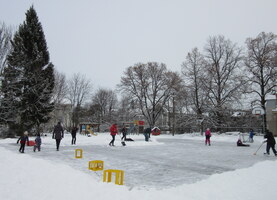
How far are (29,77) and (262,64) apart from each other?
3524 cm

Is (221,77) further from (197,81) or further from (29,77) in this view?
(29,77)

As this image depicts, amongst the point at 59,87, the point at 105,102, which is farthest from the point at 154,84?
the point at 105,102

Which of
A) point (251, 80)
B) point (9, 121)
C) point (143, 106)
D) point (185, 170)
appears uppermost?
point (251, 80)

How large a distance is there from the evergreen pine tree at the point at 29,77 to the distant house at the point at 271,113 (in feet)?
110

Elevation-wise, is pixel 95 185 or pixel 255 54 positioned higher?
pixel 255 54

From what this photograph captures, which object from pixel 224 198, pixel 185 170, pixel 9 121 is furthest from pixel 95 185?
pixel 9 121

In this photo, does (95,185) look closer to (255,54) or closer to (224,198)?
(224,198)

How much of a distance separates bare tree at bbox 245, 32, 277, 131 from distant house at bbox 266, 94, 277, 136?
0.81m

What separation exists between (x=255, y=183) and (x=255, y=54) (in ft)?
119

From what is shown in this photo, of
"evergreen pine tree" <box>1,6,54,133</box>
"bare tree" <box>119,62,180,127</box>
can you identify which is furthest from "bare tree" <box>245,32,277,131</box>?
"evergreen pine tree" <box>1,6,54,133</box>

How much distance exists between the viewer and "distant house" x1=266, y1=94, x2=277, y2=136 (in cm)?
3550

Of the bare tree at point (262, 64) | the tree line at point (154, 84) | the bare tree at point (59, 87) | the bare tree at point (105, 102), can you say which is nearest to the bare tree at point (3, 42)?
the tree line at point (154, 84)

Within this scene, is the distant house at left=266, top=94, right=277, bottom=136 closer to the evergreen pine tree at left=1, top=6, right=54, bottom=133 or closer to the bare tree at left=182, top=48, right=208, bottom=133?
the bare tree at left=182, top=48, right=208, bottom=133

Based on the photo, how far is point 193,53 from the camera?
1756 inches
